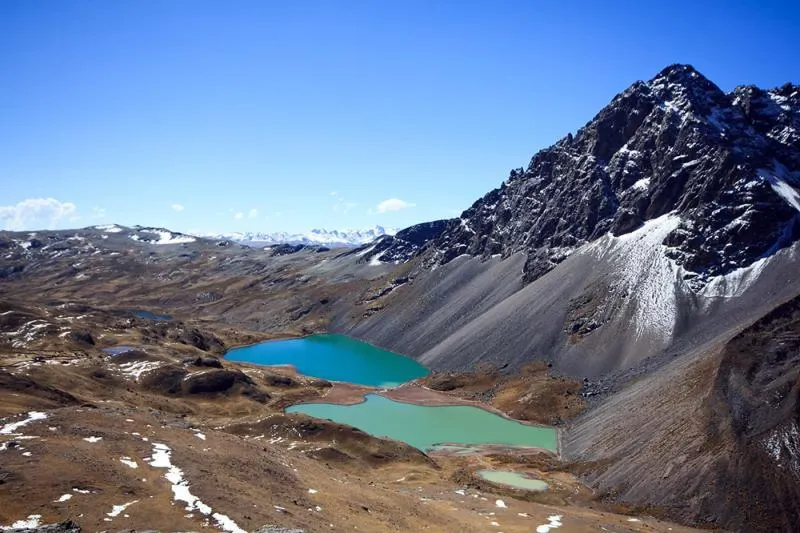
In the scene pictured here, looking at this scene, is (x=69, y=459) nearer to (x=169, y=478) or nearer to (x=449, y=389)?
(x=169, y=478)

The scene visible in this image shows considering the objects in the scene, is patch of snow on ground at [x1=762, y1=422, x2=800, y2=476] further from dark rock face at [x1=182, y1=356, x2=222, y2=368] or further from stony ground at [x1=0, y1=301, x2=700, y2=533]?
dark rock face at [x1=182, y1=356, x2=222, y2=368]

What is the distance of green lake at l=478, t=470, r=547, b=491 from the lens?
6794 cm

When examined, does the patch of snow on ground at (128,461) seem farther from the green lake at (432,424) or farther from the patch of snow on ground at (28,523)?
the green lake at (432,424)

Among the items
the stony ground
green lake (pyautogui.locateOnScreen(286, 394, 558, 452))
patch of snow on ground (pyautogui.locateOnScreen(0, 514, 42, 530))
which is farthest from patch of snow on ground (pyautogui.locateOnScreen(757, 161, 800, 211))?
patch of snow on ground (pyautogui.locateOnScreen(0, 514, 42, 530))

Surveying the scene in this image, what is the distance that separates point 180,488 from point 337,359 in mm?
121842

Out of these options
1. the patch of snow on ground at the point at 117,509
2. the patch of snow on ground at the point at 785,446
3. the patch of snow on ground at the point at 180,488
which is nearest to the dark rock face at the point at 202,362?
the patch of snow on ground at the point at 180,488

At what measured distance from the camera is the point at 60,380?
81812mm

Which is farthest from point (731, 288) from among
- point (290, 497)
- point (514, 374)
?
point (290, 497)

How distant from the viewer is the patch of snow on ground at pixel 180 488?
1331 inches

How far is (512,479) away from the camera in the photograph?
7094 centimetres

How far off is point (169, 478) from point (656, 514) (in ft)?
158

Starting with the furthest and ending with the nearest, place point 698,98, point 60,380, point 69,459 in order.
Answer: point 698,98 < point 60,380 < point 69,459

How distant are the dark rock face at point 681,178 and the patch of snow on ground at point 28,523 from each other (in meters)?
117

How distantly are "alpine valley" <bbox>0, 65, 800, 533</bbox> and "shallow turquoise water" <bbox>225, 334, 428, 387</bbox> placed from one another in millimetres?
5540
